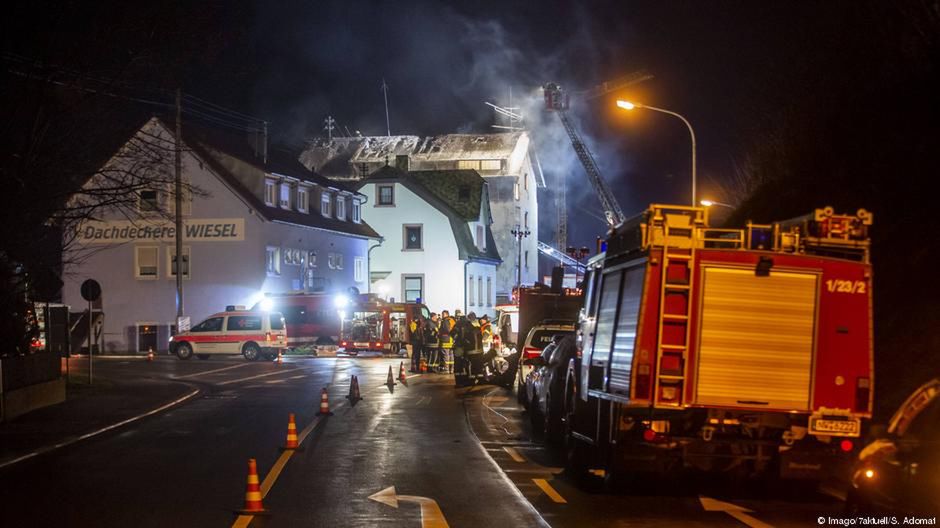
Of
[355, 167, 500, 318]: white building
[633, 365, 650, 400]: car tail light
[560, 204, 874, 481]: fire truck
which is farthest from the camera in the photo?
[355, 167, 500, 318]: white building

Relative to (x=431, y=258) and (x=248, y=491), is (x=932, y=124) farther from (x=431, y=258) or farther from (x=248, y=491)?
(x=431, y=258)

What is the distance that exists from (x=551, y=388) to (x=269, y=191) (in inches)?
1626

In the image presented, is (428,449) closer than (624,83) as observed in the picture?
Yes

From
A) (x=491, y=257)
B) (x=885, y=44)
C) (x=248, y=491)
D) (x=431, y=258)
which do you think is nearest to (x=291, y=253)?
(x=431, y=258)

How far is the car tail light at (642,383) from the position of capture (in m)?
11.3

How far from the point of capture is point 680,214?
38.1 ft

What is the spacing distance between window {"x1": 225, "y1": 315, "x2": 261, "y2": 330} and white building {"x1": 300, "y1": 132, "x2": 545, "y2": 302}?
129 ft

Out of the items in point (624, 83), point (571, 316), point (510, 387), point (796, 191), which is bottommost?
point (510, 387)

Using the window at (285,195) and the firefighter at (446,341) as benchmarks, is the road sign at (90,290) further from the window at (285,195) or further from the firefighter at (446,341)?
the window at (285,195)

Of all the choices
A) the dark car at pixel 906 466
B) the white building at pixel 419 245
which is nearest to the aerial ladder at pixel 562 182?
the white building at pixel 419 245

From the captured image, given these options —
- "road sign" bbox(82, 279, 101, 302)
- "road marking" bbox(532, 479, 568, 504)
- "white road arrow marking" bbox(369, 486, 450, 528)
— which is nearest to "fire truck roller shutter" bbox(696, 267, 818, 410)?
"road marking" bbox(532, 479, 568, 504)

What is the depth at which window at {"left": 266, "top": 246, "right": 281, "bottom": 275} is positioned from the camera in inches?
2126

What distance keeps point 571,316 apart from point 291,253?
26932mm

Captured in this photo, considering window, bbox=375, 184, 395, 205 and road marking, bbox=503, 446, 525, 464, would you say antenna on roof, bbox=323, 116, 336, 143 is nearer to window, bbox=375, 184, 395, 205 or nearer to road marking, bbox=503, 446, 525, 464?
window, bbox=375, 184, 395, 205
